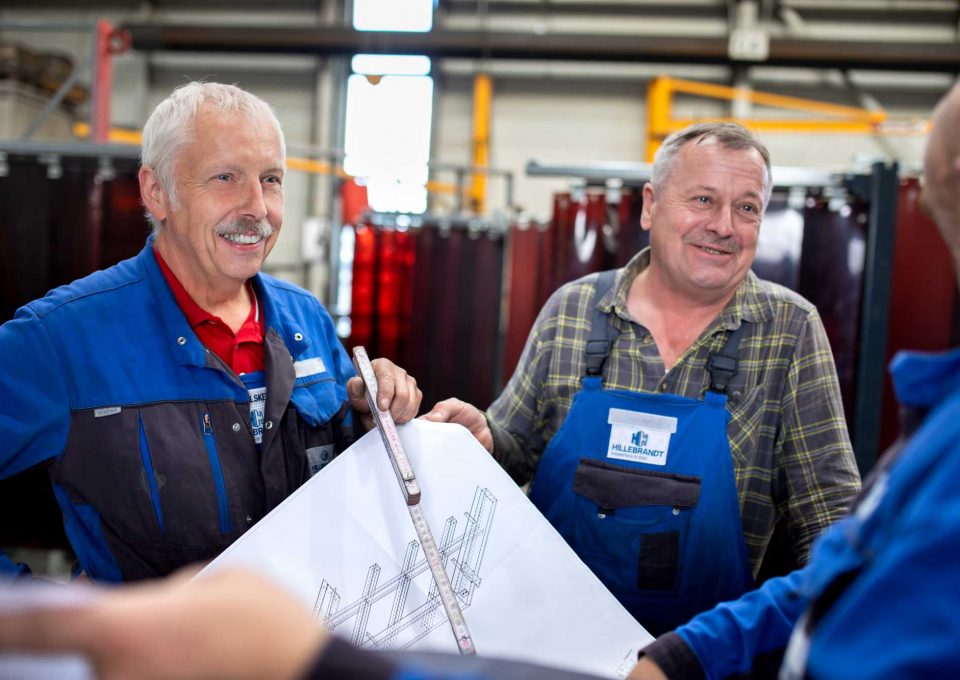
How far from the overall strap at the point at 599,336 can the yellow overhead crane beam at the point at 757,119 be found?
5.39 metres

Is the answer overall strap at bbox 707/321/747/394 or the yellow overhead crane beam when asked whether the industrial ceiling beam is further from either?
overall strap at bbox 707/321/747/394

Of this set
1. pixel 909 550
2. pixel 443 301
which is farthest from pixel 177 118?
pixel 443 301

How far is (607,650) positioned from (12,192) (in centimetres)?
344

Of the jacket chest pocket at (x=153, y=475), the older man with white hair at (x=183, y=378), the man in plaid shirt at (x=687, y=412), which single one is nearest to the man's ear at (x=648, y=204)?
the man in plaid shirt at (x=687, y=412)

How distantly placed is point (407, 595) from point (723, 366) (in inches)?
35.9

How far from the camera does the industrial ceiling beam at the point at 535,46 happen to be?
687 cm

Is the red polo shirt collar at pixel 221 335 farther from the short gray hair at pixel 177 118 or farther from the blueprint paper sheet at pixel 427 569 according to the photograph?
the blueprint paper sheet at pixel 427 569

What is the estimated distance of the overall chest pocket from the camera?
1.85 metres

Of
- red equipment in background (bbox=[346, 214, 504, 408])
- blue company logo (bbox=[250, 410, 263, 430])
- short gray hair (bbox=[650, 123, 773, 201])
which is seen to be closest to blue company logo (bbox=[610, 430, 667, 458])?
short gray hair (bbox=[650, 123, 773, 201])

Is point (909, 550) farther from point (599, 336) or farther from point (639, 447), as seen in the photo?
point (599, 336)

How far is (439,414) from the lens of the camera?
1830mm

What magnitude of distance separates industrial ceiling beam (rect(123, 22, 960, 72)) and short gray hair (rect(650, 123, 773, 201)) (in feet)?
17.6

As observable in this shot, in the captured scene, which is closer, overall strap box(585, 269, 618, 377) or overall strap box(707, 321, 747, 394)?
overall strap box(707, 321, 747, 394)

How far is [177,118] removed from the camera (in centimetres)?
176
